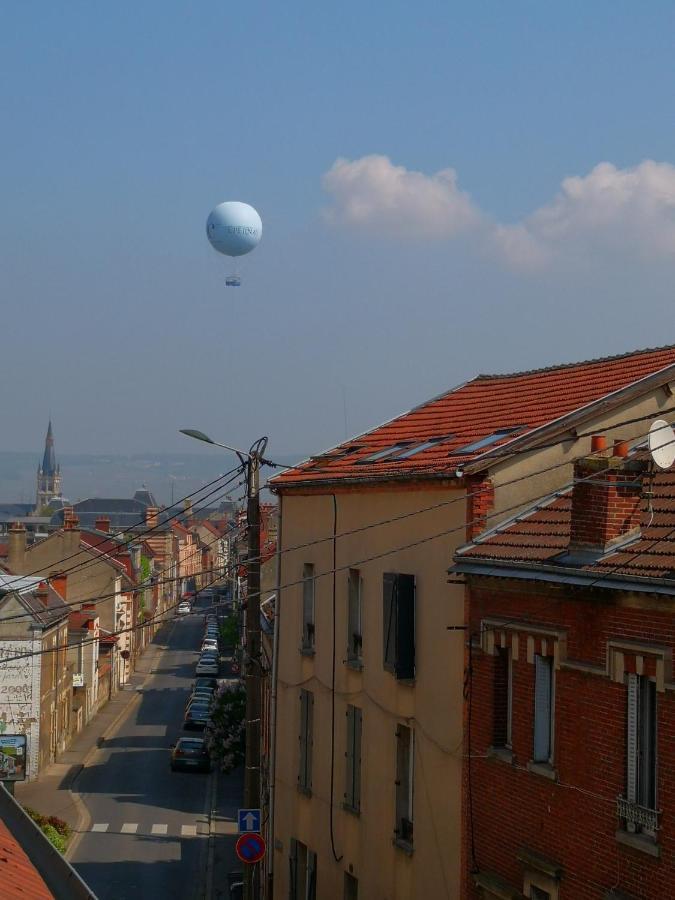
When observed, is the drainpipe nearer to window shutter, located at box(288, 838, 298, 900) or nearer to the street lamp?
window shutter, located at box(288, 838, 298, 900)

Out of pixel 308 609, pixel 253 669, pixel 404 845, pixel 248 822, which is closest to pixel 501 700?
pixel 404 845

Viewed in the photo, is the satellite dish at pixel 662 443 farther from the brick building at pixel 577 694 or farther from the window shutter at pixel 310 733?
the window shutter at pixel 310 733

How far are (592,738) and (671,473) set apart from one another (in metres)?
3.23

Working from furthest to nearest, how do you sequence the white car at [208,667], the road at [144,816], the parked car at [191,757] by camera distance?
1. the white car at [208,667]
2. the parked car at [191,757]
3. the road at [144,816]

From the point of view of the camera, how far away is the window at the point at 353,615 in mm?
20828

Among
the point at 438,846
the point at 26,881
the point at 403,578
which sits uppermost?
the point at 403,578

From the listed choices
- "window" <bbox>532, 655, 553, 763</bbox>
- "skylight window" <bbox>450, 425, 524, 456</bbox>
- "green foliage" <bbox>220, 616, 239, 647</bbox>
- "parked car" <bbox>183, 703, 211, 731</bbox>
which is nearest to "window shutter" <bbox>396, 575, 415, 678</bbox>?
"skylight window" <bbox>450, 425, 524, 456</bbox>

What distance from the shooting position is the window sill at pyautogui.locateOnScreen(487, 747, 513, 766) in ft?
48.5

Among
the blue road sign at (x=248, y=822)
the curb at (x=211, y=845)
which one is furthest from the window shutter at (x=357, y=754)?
the curb at (x=211, y=845)

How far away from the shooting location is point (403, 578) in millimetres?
18312

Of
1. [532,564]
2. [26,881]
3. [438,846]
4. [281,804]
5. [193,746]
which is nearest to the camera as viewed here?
[26,881]

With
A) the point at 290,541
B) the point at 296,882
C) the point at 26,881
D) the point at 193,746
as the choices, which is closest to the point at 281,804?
the point at 296,882

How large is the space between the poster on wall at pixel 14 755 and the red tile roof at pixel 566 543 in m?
34.8

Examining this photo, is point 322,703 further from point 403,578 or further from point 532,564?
point 532,564
